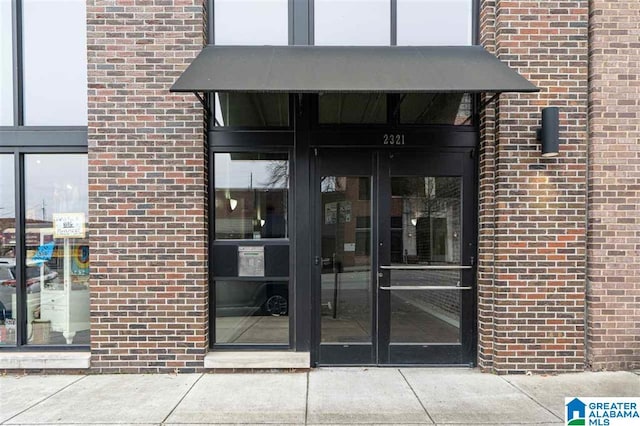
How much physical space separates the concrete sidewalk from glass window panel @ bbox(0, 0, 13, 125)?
10.4 feet

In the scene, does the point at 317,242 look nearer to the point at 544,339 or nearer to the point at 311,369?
the point at 311,369

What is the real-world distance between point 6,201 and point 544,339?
6.73 m

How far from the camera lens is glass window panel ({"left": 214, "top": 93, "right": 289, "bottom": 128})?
4695 millimetres

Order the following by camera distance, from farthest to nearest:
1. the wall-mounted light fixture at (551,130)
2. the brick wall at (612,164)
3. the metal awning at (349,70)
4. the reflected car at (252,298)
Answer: the reflected car at (252,298), the brick wall at (612,164), the wall-mounted light fixture at (551,130), the metal awning at (349,70)

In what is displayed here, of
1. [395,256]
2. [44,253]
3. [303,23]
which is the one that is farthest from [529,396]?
[44,253]

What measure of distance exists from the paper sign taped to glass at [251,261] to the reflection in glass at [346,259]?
77 cm

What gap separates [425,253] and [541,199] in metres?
1.47

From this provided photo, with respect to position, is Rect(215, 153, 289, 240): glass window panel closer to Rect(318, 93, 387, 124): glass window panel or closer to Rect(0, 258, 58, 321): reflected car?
Rect(318, 93, 387, 124): glass window panel

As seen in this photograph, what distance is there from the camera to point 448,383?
4203 millimetres

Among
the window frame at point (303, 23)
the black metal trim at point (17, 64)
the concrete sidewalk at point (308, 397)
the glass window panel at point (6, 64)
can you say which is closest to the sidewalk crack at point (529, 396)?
the concrete sidewalk at point (308, 397)

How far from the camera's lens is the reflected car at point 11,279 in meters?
4.74

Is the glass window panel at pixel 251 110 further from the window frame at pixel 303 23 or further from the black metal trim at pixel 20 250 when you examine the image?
the black metal trim at pixel 20 250

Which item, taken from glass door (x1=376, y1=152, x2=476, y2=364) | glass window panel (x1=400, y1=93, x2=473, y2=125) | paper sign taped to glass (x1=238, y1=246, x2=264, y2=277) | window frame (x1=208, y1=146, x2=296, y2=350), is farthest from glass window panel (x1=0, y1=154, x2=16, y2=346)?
glass window panel (x1=400, y1=93, x2=473, y2=125)

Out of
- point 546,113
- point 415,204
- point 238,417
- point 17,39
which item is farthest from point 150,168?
point 546,113
